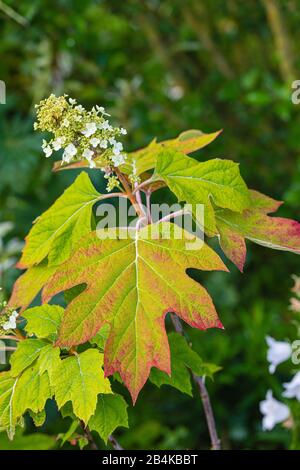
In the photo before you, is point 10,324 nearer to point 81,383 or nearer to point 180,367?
point 81,383

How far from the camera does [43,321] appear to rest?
928 mm

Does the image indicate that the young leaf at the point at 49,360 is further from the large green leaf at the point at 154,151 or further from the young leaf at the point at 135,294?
the large green leaf at the point at 154,151

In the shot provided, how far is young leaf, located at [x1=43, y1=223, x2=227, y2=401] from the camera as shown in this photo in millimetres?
834

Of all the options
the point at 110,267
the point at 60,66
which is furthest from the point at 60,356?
the point at 60,66

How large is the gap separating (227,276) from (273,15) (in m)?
1.12

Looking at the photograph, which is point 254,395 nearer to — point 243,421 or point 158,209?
point 243,421

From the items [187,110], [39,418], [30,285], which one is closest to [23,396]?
[39,418]

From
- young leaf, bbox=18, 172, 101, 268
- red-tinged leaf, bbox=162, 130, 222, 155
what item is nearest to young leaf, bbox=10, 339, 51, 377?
young leaf, bbox=18, 172, 101, 268

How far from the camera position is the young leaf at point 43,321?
0.91 metres

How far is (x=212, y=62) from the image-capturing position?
2.92m

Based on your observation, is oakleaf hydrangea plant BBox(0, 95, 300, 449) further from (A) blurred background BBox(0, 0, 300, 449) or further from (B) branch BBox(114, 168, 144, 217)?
(A) blurred background BBox(0, 0, 300, 449)

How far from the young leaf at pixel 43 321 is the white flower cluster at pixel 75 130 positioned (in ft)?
0.71

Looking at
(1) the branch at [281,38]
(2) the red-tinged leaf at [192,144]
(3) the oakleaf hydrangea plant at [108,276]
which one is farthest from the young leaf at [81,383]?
(1) the branch at [281,38]
